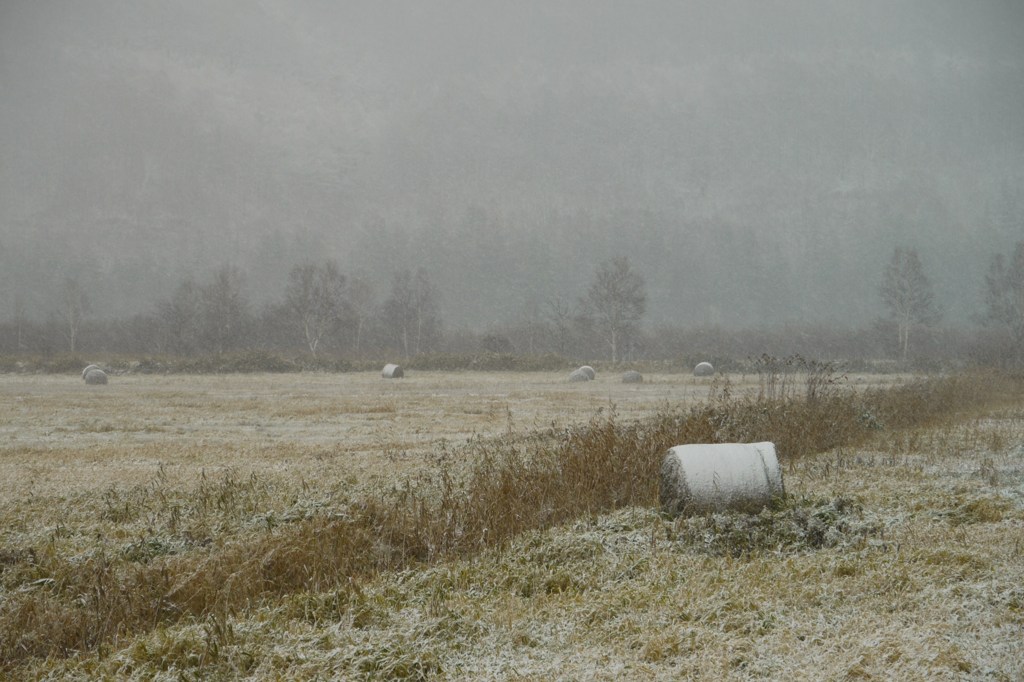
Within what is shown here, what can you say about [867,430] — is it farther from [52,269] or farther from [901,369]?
[52,269]

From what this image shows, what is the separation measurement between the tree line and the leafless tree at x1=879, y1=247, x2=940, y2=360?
0.13 metres

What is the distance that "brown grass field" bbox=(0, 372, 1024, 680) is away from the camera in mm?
5918

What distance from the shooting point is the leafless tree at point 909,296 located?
79.3 metres

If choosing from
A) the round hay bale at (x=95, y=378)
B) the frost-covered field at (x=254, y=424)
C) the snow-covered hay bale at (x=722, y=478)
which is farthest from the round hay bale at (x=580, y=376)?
the snow-covered hay bale at (x=722, y=478)

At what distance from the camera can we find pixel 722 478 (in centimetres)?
938

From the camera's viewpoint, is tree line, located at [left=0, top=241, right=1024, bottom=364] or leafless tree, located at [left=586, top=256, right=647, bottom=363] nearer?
tree line, located at [left=0, top=241, right=1024, bottom=364]

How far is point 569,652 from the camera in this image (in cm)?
604

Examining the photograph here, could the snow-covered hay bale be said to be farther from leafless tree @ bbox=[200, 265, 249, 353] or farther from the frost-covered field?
leafless tree @ bbox=[200, 265, 249, 353]

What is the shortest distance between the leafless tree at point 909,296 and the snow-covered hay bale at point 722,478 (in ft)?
251

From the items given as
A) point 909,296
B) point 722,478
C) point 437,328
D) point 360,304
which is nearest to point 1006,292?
point 909,296

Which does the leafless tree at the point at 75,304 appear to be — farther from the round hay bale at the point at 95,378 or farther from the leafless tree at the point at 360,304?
the round hay bale at the point at 95,378

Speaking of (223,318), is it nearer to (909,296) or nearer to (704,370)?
(704,370)

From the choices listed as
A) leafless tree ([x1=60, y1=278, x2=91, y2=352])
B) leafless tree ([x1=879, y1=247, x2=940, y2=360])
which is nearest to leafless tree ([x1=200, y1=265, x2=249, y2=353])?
leafless tree ([x1=60, y1=278, x2=91, y2=352])

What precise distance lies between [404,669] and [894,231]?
7607 inches
